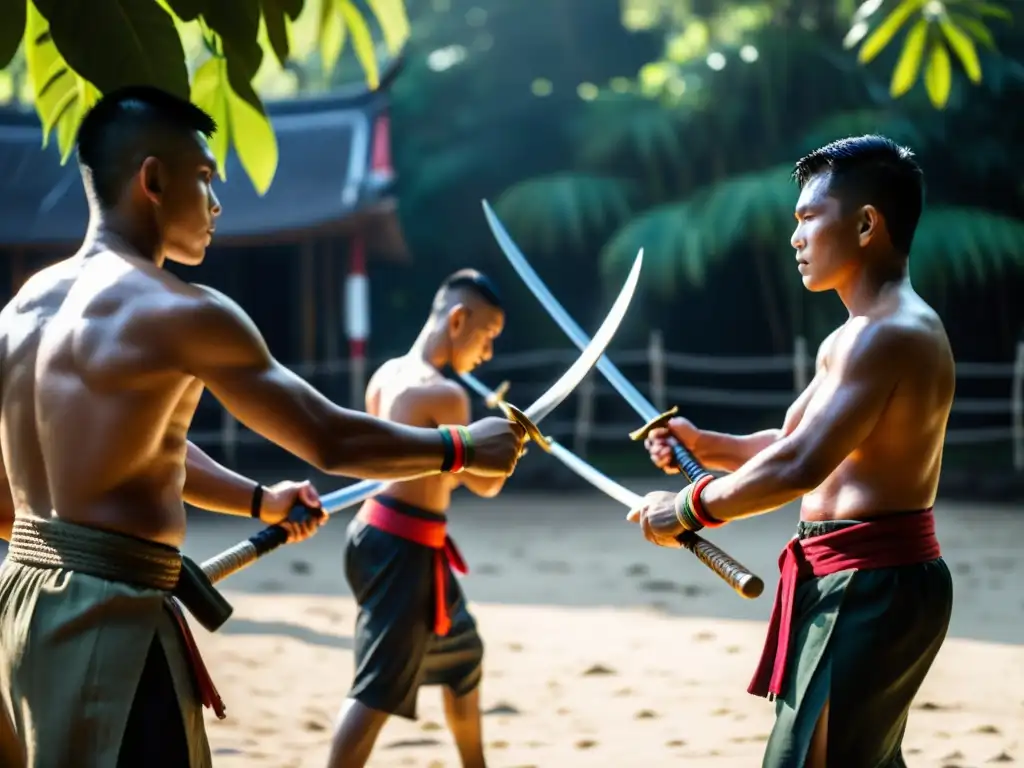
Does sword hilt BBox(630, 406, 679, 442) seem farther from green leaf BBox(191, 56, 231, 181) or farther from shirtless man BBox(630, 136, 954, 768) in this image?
green leaf BBox(191, 56, 231, 181)

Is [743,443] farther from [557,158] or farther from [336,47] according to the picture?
[557,158]

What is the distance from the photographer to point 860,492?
2484 mm

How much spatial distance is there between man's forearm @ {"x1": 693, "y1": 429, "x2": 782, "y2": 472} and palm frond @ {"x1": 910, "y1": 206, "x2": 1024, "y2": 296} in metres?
11.9

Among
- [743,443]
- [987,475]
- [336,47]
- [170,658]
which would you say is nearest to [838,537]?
[743,443]

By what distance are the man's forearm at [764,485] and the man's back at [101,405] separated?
1083 mm

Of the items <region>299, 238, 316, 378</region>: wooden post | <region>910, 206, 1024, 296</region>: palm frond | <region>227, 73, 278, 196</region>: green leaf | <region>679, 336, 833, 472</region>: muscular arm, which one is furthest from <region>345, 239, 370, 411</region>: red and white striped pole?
<region>227, 73, 278, 196</region>: green leaf

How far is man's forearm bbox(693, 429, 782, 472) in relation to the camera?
10.8 ft

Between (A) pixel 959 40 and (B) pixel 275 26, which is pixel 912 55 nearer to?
(A) pixel 959 40

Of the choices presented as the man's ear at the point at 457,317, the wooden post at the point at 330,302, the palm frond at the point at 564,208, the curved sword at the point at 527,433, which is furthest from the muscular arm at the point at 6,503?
the palm frond at the point at 564,208

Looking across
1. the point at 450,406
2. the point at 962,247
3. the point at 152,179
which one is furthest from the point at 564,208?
the point at 152,179

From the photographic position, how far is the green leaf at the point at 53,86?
7.78 ft

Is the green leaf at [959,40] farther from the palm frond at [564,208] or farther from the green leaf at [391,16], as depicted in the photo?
the palm frond at [564,208]

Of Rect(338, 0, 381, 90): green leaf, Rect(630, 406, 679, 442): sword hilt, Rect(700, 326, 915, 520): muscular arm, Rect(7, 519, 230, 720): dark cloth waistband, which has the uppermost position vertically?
Rect(338, 0, 381, 90): green leaf

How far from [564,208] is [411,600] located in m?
12.7
